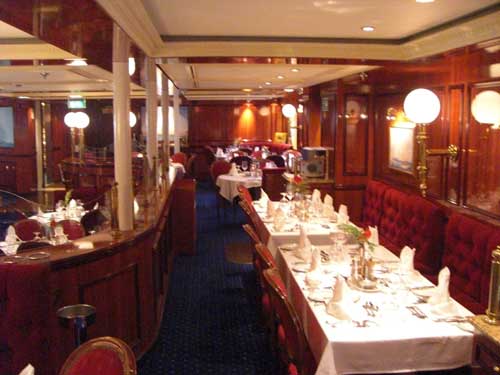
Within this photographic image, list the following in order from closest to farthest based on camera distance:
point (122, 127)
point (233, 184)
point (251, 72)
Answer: point (122, 127) → point (251, 72) → point (233, 184)

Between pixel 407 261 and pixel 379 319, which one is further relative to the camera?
pixel 407 261

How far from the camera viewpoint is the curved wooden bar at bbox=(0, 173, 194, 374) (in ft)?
10.9

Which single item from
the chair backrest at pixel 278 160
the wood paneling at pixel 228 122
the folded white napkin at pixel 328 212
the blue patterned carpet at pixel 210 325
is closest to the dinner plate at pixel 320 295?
the blue patterned carpet at pixel 210 325

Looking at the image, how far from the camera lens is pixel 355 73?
734 centimetres

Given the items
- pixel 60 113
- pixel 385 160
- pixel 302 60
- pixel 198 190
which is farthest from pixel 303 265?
pixel 60 113

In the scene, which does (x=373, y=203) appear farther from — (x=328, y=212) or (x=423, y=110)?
(x=423, y=110)

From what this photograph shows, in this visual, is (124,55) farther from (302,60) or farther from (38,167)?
(38,167)

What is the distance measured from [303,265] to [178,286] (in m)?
2.47

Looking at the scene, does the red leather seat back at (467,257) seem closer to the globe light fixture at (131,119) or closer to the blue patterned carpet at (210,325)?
the blue patterned carpet at (210,325)

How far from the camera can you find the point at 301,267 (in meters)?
4.00

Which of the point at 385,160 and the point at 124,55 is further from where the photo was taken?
the point at 385,160

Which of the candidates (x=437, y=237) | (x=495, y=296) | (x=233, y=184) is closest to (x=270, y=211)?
(x=437, y=237)

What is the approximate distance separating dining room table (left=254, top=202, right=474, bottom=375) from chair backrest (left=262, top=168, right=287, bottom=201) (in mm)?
5901

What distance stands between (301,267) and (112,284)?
55.3 inches
